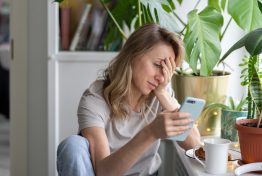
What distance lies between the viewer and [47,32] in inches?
93.4

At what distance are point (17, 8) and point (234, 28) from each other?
3.43 ft

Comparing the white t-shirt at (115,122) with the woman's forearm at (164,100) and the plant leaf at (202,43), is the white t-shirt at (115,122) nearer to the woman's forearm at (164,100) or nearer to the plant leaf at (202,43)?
the woman's forearm at (164,100)

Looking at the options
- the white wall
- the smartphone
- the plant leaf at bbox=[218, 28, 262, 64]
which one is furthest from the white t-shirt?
the white wall

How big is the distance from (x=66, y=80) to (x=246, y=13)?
0.99m

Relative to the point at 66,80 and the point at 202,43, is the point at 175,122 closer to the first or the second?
the point at 202,43

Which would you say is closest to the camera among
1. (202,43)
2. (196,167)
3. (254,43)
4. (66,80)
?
(254,43)

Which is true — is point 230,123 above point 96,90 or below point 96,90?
below

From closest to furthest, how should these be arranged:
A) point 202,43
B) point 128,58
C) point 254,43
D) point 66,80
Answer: point 254,43, point 128,58, point 202,43, point 66,80

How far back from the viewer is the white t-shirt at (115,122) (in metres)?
1.70

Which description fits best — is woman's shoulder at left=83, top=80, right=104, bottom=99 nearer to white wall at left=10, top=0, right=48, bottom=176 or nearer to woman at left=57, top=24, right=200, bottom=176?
woman at left=57, top=24, right=200, bottom=176


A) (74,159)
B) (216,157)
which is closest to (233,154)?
(216,157)

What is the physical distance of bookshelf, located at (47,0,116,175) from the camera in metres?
2.36

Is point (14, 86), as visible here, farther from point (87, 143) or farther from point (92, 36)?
point (87, 143)

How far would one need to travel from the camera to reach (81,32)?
241cm
